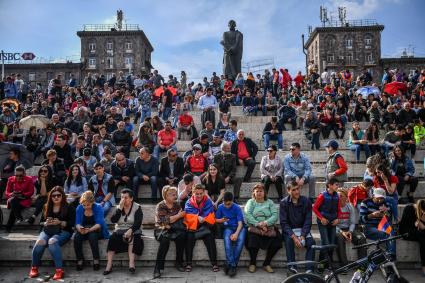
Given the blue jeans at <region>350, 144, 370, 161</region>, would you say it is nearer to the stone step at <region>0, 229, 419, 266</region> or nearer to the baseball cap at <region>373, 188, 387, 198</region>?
the baseball cap at <region>373, 188, 387, 198</region>

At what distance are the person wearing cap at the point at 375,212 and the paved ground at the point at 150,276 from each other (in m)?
0.79

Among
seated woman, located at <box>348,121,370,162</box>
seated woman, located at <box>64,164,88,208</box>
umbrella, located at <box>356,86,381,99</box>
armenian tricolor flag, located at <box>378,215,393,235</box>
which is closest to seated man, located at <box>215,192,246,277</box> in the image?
armenian tricolor flag, located at <box>378,215,393,235</box>

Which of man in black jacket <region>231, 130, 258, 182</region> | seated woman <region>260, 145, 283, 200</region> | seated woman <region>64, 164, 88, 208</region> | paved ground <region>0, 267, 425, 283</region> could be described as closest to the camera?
paved ground <region>0, 267, 425, 283</region>

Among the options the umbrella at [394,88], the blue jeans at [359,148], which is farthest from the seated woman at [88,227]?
the umbrella at [394,88]

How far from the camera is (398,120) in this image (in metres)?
12.5

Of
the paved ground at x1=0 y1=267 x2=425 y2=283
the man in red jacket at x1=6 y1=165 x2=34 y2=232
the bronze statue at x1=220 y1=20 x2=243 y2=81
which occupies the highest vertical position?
the bronze statue at x1=220 y1=20 x2=243 y2=81

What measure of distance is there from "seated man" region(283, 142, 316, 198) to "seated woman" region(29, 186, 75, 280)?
4.67 m

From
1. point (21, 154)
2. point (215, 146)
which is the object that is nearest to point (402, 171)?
point (215, 146)

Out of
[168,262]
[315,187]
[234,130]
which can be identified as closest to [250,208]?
[168,262]

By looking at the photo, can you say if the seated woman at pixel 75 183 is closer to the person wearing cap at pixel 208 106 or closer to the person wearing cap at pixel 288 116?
the person wearing cap at pixel 208 106

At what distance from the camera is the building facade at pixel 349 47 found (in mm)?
67562

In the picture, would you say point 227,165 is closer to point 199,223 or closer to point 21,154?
point 199,223

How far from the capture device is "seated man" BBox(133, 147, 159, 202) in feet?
28.5

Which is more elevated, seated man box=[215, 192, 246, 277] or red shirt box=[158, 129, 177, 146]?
red shirt box=[158, 129, 177, 146]
